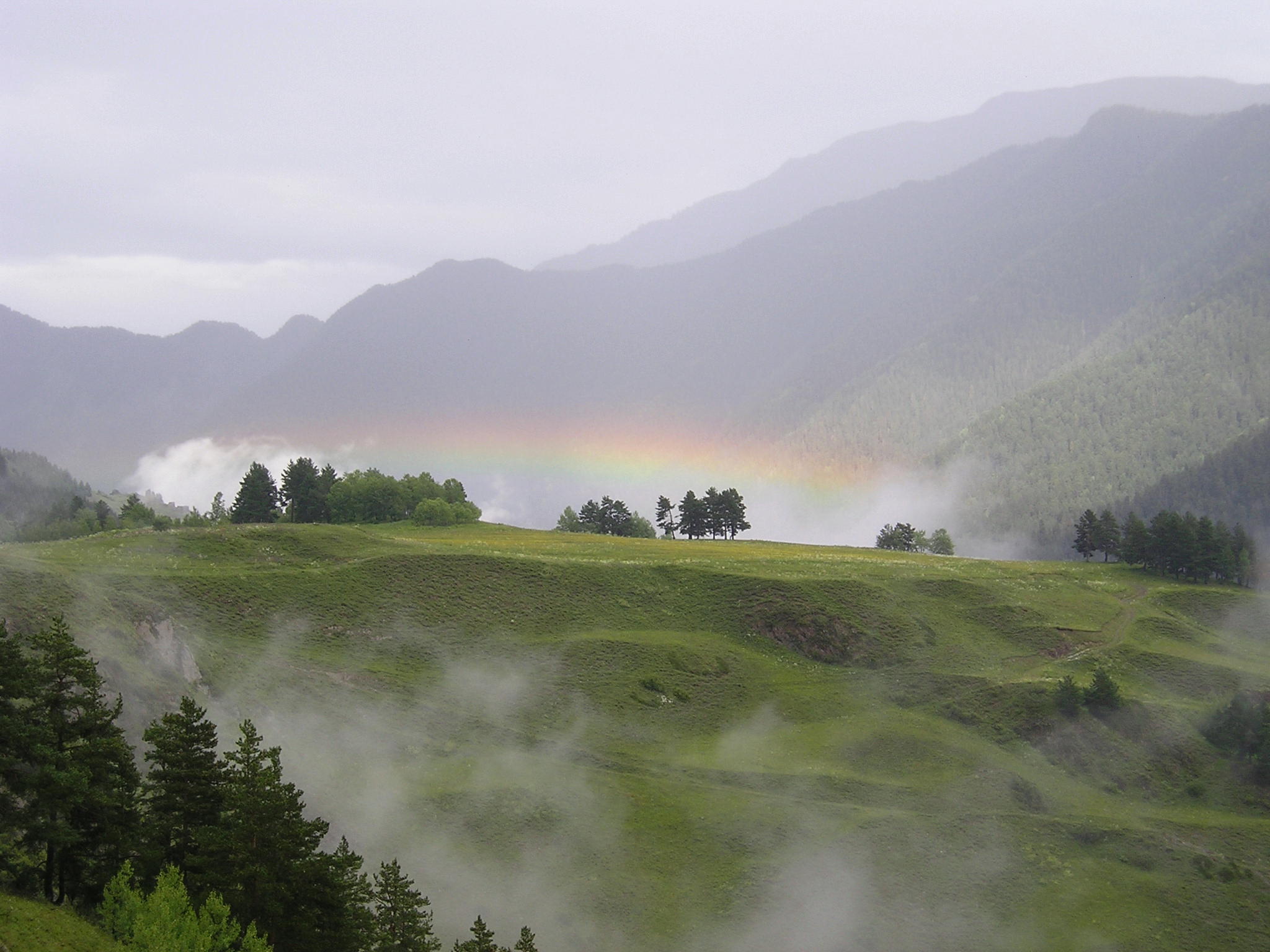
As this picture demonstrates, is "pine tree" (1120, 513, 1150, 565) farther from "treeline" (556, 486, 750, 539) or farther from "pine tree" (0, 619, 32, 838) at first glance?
"pine tree" (0, 619, 32, 838)

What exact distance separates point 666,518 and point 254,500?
76468 mm

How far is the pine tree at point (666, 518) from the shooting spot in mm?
169875

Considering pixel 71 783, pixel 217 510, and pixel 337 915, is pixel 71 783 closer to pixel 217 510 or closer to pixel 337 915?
pixel 337 915

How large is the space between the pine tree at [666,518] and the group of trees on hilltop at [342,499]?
36.2m

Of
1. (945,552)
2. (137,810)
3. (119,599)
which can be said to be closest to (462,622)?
(119,599)

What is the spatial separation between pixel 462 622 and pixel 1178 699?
234ft

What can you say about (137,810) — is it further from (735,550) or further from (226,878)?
(735,550)

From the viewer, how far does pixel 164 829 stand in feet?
127

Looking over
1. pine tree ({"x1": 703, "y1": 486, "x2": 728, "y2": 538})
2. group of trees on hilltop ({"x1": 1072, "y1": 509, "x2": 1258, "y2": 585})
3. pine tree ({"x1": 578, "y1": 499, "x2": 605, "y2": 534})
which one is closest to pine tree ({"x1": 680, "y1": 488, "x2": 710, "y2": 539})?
pine tree ({"x1": 703, "y1": 486, "x2": 728, "y2": 538})

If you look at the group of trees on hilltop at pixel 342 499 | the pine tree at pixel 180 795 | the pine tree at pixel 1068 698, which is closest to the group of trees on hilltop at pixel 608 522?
the group of trees on hilltop at pixel 342 499

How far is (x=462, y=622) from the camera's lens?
89938 mm

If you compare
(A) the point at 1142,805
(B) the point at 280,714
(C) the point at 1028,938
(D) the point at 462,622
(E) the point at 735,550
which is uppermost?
(E) the point at 735,550

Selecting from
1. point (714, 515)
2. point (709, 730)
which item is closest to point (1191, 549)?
point (714, 515)

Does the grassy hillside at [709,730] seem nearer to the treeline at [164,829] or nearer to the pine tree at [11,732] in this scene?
the treeline at [164,829]
